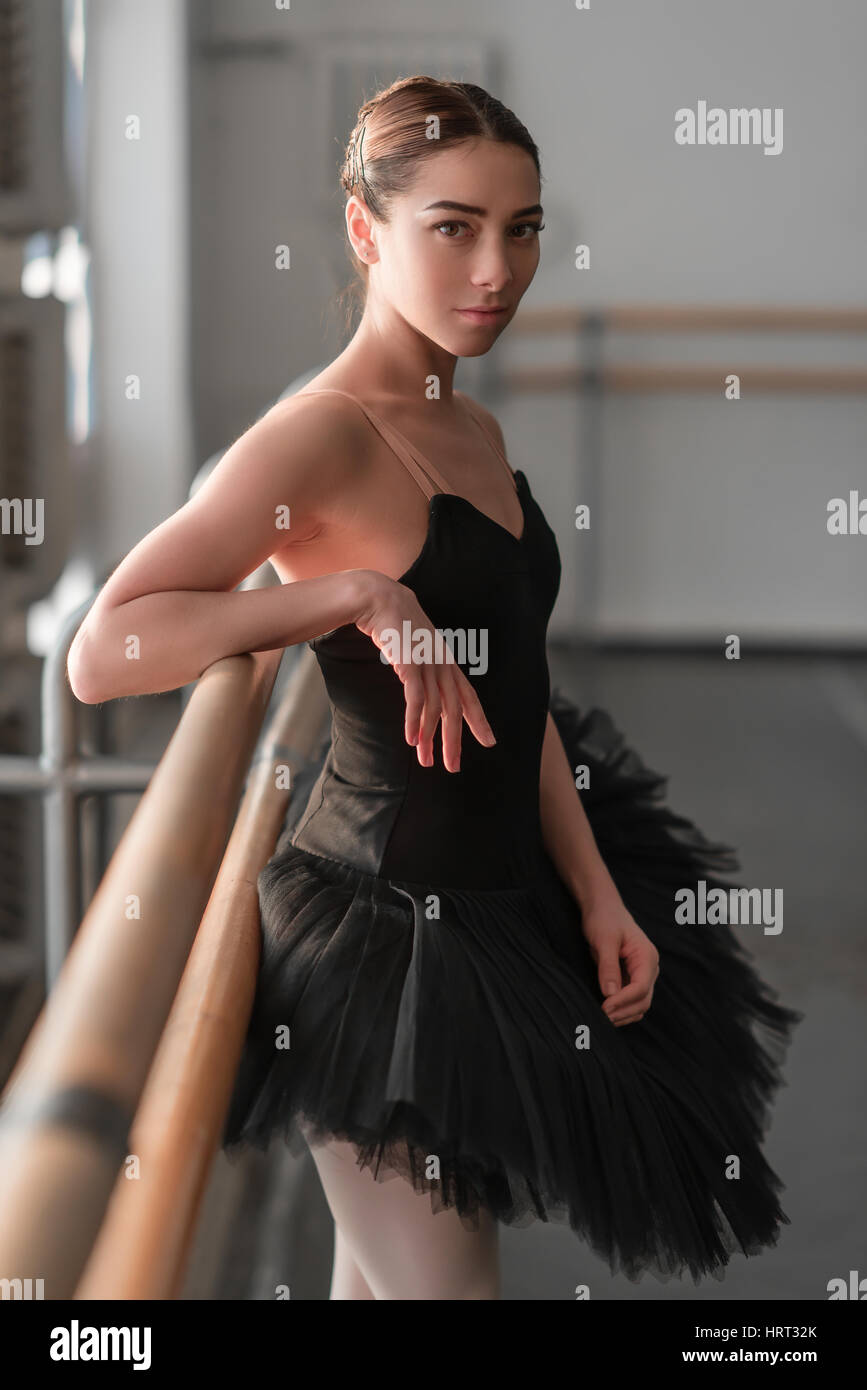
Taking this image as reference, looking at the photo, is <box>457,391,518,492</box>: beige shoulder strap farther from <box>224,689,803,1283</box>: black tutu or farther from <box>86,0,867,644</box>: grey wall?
<box>86,0,867,644</box>: grey wall

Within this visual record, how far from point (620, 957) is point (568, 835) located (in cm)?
8

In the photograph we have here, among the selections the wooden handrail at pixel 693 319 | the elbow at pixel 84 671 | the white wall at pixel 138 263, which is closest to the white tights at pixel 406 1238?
the elbow at pixel 84 671

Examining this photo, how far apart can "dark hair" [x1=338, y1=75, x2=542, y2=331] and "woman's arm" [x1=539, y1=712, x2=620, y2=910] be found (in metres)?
0.31

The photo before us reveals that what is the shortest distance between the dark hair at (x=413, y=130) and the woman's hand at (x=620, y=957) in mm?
368

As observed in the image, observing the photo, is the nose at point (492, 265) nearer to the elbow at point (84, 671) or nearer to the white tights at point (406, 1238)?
the elbow at point (84, 671)

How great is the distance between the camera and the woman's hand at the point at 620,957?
2.11ft

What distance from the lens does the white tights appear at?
0.54 metres

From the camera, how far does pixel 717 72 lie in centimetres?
314

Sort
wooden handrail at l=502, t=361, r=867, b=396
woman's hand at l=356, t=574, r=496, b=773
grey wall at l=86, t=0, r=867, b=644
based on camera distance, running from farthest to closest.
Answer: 1. wooden handrail at l=502, t=361, r=867, b=396
2. grey wall at l=86, t=0, r=867, b=644
3. woman's hand at l=356, t=574, r=496, b=773

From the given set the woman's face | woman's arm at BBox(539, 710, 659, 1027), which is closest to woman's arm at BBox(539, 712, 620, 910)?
woman's arm at BBox(539, 710, 659, 1027)

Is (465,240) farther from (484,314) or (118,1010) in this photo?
(118,1010)
